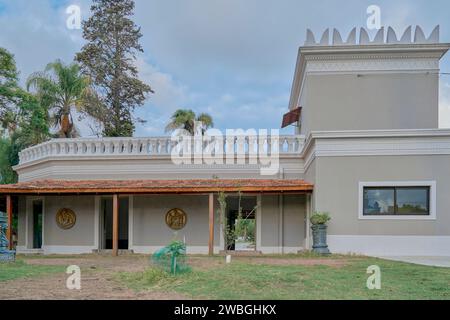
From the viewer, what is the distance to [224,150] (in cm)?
1711

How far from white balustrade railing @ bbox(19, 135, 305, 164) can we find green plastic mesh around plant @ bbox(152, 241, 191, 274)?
8591mm

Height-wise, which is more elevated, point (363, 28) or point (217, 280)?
A: point (363, 28)

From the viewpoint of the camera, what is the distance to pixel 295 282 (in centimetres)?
767

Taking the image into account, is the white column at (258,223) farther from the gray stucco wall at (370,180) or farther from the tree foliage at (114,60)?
the tree foliage at (114,60)

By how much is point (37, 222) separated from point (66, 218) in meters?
1.78

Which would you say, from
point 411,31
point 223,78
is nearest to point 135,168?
point 223,78

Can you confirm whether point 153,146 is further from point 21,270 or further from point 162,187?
point 21,270

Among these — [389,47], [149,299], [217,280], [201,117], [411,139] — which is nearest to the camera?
[149,299]

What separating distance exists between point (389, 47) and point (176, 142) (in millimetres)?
8501

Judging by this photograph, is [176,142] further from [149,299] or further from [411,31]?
[149,299]

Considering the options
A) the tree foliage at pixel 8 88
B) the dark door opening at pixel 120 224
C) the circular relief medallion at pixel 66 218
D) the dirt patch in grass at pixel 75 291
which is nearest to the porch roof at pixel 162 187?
the circular relief medallion at pixel 66 218

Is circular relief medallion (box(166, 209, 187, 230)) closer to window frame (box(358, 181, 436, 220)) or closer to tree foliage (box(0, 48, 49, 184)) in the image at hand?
window frame (box(358, 181, 436, 220))

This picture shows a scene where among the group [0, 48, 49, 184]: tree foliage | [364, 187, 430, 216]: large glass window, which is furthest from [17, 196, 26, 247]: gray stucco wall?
[364, 187, 430, 216]: large glass window

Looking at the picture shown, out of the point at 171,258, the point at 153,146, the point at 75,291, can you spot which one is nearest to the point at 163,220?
the point at 153,146
